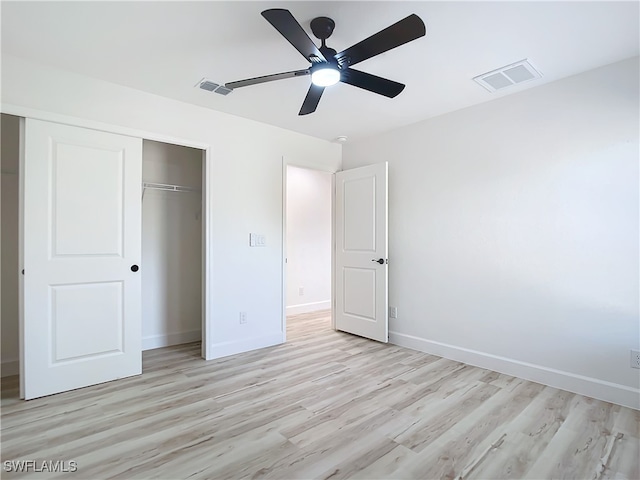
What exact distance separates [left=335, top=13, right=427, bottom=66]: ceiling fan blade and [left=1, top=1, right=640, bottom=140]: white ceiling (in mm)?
257

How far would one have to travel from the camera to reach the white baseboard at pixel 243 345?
346 centimetres

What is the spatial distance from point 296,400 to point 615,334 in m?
2.38

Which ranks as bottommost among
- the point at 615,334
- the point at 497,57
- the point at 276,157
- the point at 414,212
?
the point at 615,334

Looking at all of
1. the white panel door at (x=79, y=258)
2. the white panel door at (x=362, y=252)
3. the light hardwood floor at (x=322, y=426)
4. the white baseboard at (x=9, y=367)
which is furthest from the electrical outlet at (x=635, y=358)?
the white baseboard at (x=9, y=367)

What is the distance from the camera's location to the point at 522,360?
2.99 metres

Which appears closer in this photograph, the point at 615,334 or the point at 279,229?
the point at 615,334

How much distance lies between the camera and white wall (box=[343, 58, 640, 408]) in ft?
8.25

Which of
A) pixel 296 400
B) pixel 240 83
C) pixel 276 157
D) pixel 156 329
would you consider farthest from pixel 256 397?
pixel 276 157

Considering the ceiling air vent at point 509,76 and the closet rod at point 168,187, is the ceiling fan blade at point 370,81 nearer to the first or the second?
the ceiling air vent at point 509,76

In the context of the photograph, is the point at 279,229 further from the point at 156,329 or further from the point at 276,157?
the point at 156,329

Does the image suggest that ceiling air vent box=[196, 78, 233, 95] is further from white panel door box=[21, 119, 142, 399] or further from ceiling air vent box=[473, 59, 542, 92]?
ceiling air vent box=[473, 59, 542, 92]

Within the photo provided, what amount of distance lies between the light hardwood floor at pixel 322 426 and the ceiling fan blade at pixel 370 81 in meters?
2.16

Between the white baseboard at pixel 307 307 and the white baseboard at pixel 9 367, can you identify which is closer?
the white baseboard at pixel 9 367

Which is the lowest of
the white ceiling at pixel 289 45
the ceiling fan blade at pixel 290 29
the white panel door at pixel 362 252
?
the white panel door at pixel 362 252
